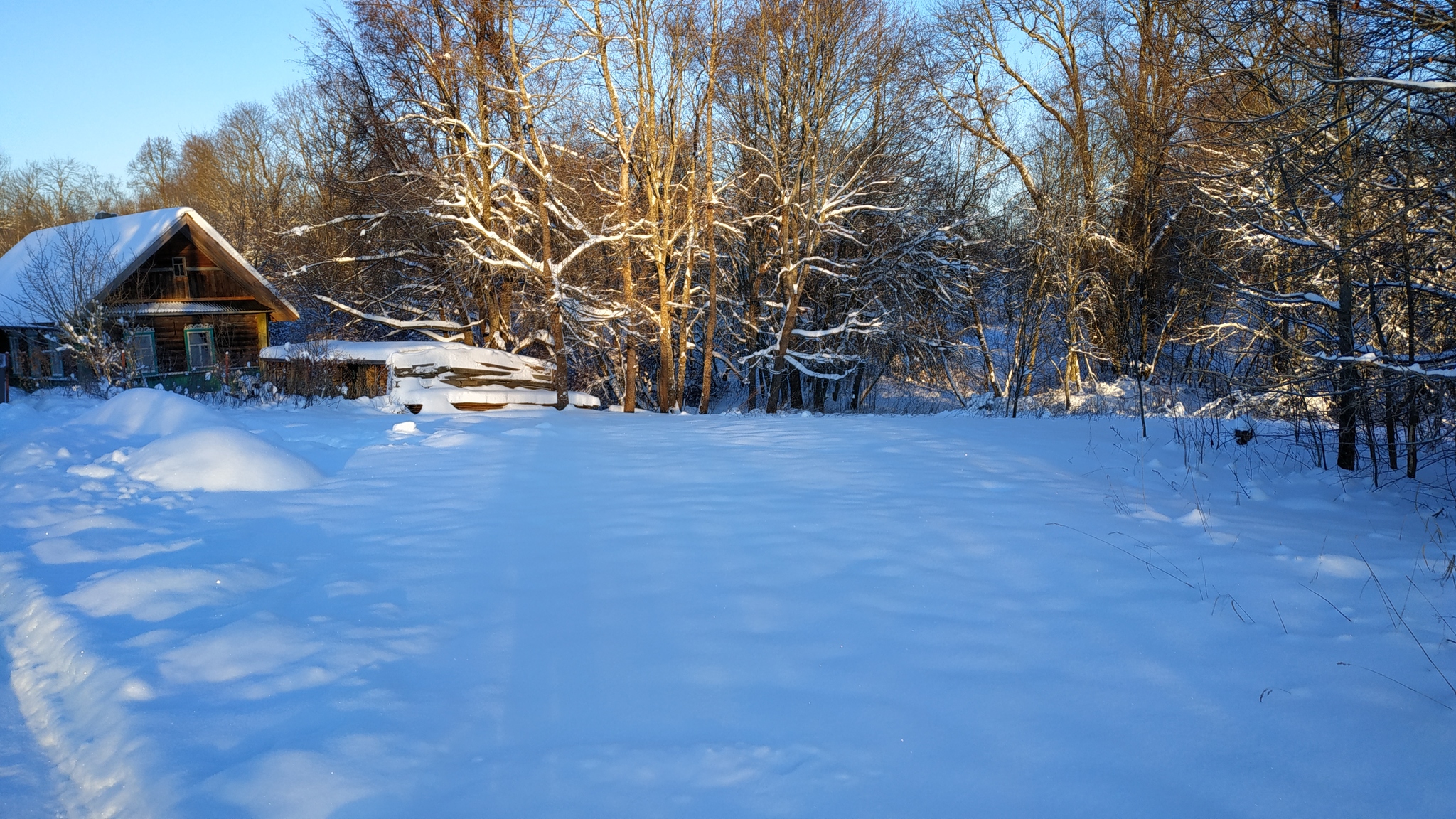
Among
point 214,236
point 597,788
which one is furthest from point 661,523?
point 214,236

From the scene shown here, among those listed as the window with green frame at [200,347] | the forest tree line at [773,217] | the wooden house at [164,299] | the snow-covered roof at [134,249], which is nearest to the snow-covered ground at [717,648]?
the forest tree line at [773,217]

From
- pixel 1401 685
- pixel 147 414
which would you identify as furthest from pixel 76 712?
pixel 147 414

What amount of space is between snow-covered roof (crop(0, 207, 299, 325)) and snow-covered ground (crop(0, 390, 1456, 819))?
16229mm

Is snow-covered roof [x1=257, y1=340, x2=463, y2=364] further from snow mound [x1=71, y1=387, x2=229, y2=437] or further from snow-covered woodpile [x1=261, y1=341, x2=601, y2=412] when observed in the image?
snow mound [x1=71, y1=387, x2=229, y2=437]

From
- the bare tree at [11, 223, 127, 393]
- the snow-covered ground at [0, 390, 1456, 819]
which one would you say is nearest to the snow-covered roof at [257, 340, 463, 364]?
the bare tree at [11, 223, 127, 393]

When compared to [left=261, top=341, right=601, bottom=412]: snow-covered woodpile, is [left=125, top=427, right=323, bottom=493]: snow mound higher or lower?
lower

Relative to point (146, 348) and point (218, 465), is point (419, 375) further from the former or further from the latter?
point (146, 348)

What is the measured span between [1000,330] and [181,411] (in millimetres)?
22169

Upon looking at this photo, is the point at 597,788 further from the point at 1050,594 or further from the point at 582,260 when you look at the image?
the point at 582,260

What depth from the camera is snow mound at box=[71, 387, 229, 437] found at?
849 centimetres

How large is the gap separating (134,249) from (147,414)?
14.5 m

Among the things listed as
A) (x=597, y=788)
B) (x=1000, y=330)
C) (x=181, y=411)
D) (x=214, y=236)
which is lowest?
(x=597, y=788)

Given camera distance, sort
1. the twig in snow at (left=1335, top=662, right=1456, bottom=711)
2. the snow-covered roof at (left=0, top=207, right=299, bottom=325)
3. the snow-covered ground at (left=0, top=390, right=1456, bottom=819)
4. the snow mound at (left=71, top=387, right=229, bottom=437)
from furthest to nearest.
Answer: the snow-covered roof at (left=0, top=207, right=299, bottom=325)
the snow mound at (left=71, top=387, right=229, bottom=437)
the twig in snow at (left=1335, top=662, right=1456, bottom=711)
the snow-covered ground at (left=0, top=390, right=1456, bottom=819)

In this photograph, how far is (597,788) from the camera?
8.31 ft
